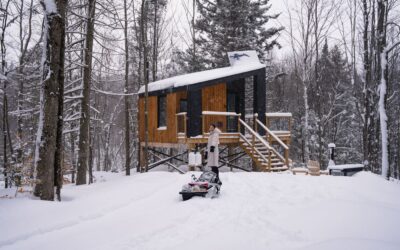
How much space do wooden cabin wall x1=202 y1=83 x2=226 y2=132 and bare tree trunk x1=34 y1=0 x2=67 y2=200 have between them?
9.14m

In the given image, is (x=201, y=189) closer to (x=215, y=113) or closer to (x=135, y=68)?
(x=215, y=113)

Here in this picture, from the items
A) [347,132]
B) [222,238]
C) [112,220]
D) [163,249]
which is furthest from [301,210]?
[347,132]

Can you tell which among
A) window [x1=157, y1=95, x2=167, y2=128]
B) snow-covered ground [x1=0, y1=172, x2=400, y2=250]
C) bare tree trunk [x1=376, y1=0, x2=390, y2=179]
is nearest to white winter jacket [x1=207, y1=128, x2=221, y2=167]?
snow-covered ground [x1=0, y1=172, x2=400, y2=250]

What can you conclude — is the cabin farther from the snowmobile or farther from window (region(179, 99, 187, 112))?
the snowmobile

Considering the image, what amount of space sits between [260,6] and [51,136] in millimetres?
21259

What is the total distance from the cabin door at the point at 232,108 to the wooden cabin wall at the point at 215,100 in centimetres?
110

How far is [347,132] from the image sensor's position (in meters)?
32.2

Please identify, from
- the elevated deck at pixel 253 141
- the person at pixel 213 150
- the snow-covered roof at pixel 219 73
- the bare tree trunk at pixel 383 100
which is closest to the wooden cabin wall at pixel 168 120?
the elevated deck at pixel 253 141

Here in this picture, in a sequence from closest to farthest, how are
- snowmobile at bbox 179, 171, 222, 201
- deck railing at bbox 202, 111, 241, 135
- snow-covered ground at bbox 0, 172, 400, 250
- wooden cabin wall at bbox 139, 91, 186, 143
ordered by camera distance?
snow-covered ground at bbox 0, 172, 400, 250 < snowmobile at bbox 179, 171, 222, 201 < deck railing at bbox 202, 111, 241, 135 < wooden cabin wall at bbox 139, 91, 186, 143

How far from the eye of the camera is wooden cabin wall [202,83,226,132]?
1617 cm

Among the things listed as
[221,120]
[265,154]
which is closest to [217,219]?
[265,154]

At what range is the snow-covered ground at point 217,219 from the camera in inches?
189

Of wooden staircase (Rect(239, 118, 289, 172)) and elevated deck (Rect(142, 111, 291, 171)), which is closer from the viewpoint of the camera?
wooden staircase (Rect(239, 118, 289, 172))

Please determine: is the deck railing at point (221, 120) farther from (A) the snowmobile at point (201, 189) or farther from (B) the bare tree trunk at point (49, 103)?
(B) the bare tree trunk at point (49, 103)
